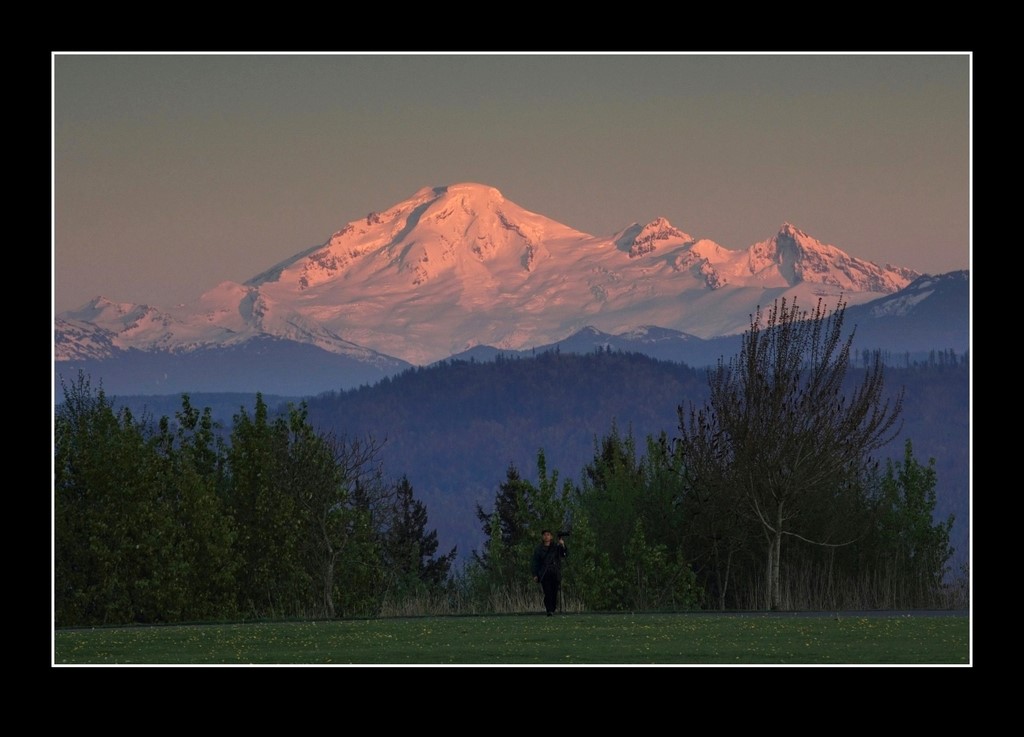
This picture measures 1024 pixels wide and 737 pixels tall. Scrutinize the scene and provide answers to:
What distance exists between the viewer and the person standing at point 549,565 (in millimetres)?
29516

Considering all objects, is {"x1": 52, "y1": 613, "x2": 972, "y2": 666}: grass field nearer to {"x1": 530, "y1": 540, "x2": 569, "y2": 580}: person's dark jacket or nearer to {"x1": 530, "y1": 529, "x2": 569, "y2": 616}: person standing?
{"x1": 530, "y1": 529, "x2": 569, "y2": 616}: person standing

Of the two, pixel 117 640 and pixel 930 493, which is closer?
pixel 117 640

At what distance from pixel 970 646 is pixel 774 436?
1380 centimetres

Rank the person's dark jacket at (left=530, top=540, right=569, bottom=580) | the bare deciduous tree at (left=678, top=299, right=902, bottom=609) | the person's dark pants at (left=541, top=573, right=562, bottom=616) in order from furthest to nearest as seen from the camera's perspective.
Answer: the bare deciduous tree at (left=678, top=299, right=902, bottom=609)
the person's dark pants at (left=541, top=573, right=562, bottom=616)
the person's dark jacket at (left=530, top=540, right=569, bottom=580)

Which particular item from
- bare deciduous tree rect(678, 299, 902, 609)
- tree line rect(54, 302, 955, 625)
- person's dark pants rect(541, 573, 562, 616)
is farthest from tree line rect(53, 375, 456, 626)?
bare deciduous tree rect(678, 299, 902, 609)

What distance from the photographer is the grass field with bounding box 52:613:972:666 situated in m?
23.0

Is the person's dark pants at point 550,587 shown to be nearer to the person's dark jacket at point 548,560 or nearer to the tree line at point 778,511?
the person's dark jacket at point 548,560

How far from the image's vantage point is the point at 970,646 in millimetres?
23906

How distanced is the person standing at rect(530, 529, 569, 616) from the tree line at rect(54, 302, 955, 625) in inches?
192

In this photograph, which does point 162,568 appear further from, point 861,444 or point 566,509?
point 861,444

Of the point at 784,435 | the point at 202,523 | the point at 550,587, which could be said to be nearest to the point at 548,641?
the point at 550,587

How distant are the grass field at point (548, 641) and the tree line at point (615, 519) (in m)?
6.02

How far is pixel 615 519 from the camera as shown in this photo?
4081 cm

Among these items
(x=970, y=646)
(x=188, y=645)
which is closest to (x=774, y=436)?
(x=970, y=646)
